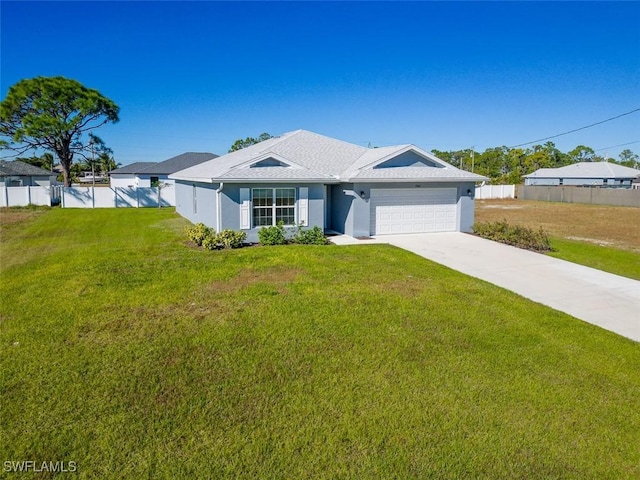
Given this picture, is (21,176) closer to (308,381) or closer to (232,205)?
(232,205)

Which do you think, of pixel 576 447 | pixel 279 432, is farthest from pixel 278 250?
pixel 576 447

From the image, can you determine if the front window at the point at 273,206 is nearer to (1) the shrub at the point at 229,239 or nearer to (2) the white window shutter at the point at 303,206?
(2) the white window shutter at the point at 303,206

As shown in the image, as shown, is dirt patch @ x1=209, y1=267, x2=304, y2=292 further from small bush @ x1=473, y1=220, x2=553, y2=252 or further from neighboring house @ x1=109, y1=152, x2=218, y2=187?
neighboring house @ x1=109, y1=152, x2=218, y2=187

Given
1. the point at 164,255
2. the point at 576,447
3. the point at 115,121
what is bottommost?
the point at 576,447

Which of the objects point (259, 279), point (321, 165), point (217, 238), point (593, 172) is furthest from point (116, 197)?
point (593, 172)

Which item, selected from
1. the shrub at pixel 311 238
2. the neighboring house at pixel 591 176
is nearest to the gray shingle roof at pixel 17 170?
the shrub at pixel 311 238

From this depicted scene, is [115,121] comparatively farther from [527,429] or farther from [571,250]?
[527,429]

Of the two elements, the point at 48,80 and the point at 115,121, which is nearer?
the point at 48,80


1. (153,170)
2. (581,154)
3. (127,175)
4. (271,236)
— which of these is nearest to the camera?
(271,236)
